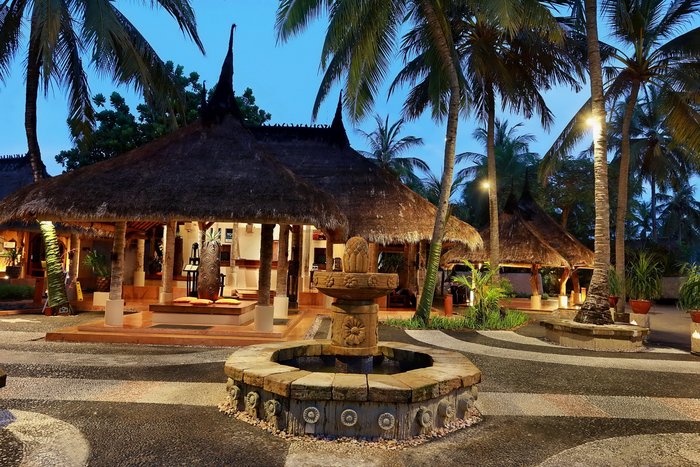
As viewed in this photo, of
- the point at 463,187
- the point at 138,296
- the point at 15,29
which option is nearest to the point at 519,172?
the point at 463,187

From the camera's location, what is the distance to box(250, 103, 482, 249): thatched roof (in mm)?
14602

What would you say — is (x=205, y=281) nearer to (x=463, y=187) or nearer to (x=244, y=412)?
(x=244, y=412)

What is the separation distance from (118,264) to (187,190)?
247cm

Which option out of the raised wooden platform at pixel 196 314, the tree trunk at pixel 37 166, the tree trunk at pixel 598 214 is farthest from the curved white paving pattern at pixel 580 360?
the tree trunk at pixel 37 166

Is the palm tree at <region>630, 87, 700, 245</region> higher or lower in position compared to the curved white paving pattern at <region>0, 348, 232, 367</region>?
higher

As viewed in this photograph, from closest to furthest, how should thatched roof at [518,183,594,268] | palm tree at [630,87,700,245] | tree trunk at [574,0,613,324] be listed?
tree trunk at [574,0,613,324]
thatched roof at [518,183,594,268]
palm tree at [630,87,700,245]

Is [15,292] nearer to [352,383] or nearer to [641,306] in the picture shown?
[352,383]

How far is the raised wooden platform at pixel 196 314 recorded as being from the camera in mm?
10641

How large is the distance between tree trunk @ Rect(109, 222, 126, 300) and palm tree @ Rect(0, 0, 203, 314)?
10.8 ft

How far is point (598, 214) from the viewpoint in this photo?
11.1 meters

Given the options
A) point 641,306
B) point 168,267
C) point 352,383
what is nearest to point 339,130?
point 168,267

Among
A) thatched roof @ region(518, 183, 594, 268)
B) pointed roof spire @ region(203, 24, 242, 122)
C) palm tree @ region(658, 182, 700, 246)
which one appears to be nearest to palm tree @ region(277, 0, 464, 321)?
pointed roof spire @ region(203, 24, 242, 122)

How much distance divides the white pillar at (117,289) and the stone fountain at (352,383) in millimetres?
5378

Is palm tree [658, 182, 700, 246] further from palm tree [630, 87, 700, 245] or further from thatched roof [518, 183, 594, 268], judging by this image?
thatched roof [518, 183, 594, 268]
